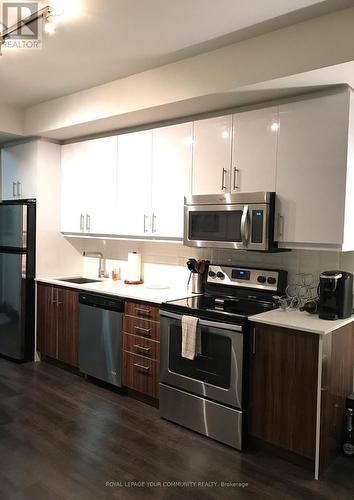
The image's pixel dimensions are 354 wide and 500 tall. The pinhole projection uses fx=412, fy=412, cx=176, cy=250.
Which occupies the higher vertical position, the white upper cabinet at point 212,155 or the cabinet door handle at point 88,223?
the white upper cabinet at point 212,155

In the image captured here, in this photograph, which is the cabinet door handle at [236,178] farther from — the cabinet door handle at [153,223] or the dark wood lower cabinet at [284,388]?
the dark wood lower cabinet at [284,388]

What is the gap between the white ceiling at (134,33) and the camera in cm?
218

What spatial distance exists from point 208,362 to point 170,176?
60.6 inches

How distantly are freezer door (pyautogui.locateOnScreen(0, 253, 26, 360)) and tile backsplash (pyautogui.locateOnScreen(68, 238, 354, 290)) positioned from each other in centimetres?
65

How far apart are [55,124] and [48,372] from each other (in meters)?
2.41

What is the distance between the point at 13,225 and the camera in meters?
4.28

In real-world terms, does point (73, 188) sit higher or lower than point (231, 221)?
higher

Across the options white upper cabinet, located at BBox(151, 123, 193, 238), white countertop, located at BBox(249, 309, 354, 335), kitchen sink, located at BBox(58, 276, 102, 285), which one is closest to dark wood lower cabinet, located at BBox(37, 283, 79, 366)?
kitchen sink, located at BBox(58, 276, 102, 285)

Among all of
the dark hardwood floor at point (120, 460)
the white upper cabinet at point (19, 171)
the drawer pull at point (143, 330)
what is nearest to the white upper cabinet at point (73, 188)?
the white upper cabinet at point (19, 171)

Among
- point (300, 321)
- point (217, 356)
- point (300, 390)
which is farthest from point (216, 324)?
point (300, 390)

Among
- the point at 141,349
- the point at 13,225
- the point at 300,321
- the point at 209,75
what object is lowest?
the point at 141,349

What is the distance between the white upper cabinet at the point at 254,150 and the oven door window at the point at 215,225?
0.20m

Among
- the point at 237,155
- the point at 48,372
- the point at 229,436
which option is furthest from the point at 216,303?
the point at 48,372

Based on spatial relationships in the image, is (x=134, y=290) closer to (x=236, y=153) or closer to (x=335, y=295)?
(x=236, y=153)
